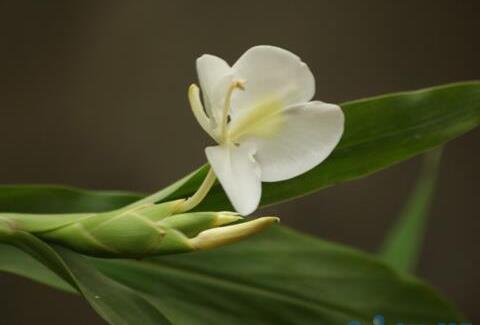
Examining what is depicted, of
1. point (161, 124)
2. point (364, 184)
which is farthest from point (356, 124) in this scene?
point (364, 184)

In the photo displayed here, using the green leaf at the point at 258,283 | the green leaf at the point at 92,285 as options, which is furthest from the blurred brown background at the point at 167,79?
the green leaf at the point at 92,285

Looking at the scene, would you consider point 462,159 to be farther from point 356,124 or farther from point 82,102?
point 356,124

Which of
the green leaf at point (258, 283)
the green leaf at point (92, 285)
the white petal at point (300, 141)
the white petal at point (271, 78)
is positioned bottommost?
the green leaf at point (258, 283)

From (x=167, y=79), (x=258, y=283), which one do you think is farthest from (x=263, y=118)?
(x=167, y=79)

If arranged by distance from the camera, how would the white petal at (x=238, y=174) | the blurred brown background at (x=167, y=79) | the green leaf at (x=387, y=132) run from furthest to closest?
the blurred brown background at (x=167, y=79) → the green leaf at (x=387, y=132) → the white petal at (x=238, y=174)

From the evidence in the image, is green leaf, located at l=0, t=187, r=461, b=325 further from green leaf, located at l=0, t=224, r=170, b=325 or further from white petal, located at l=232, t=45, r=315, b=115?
white petal, located at l=232, t=45, r=315, b=115

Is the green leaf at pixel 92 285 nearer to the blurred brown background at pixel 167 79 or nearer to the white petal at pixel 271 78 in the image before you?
the white petal at pixel 271 78

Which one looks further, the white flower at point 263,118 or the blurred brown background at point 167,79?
the blurred brown background at point 167,79
